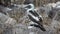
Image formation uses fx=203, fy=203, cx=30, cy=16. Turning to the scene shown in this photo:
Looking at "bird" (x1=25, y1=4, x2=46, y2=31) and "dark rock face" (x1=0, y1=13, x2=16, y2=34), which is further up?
"dark rock face" (x1=0, y1=13, x2=16, y2=34)

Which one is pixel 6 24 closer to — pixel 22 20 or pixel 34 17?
pixel 22 20

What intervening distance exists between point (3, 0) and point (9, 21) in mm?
1388

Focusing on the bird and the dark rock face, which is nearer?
the dark rock face

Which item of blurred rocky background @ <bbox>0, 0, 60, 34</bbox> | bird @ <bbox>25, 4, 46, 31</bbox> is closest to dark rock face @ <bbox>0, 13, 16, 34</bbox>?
blurred rocky background @ <bbox>0, 0, 60, 34</bbox>

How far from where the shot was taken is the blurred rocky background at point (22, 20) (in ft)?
12.0

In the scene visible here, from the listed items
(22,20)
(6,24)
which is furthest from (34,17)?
(6,24)

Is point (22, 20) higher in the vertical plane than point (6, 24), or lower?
lower

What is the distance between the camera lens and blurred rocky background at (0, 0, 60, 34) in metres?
3.65

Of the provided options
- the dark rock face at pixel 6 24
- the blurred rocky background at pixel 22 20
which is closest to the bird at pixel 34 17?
the blurred rocky background at pixel 22 20

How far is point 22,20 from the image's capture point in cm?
415

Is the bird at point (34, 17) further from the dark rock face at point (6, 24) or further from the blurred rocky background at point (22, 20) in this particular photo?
the dark rock face at point (6, 24)

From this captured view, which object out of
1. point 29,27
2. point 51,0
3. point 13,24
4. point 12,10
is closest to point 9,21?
point 13,24

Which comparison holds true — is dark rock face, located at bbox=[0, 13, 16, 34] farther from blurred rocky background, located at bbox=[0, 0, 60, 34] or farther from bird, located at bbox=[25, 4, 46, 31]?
bird, located at bbox=[25, 4, 46, 31]

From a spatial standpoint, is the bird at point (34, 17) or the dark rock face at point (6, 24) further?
the bird at point (34, 17)
